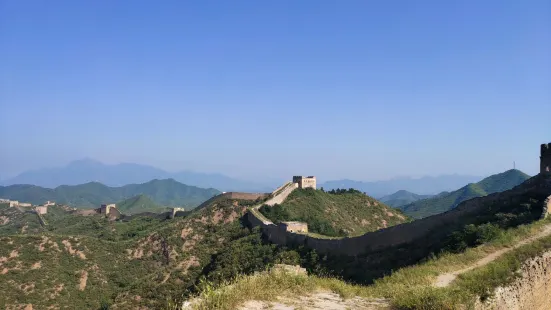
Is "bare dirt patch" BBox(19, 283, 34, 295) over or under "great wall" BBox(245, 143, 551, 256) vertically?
under

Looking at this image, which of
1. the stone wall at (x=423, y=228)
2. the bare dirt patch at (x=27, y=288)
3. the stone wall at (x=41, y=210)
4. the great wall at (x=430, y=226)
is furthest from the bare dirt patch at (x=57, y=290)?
the stone wall at (x=41, y=210)

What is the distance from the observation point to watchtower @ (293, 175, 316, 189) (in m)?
44.9

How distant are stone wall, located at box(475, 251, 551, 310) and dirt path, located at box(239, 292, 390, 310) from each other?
72.1 inches

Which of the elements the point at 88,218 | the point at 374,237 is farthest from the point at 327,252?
the point at 88,218

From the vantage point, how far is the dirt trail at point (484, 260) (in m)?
9.12

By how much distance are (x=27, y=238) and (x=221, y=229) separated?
650 inches

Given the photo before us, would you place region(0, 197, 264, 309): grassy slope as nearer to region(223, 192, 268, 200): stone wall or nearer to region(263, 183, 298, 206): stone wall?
region(223, 192, 268, 200): stone wall

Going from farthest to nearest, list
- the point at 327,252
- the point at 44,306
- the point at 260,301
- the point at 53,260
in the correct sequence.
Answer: the point at 53,260, the point at 44,306, the point at 327,252, the point at 260,301

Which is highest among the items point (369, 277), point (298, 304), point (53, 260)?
point (298, 304)

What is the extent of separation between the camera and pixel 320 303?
7676 millimetres

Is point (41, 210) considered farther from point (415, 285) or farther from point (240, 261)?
point (415, 285)

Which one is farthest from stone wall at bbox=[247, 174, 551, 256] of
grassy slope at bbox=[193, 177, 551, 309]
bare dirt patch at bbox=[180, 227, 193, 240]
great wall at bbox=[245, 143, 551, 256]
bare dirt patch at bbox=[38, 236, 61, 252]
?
bare dirt patch at bbox=[38, 236, 61, 252]

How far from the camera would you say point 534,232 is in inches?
488

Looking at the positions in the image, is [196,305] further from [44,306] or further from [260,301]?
[44,306]
